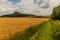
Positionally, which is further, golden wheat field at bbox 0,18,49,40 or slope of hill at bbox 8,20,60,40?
golden wheat field at bbox 0,18,49,40

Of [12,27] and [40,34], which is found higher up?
[40,34]

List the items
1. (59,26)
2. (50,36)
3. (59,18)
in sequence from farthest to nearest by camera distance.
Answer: (59,18) < (59,26) < (50,36)

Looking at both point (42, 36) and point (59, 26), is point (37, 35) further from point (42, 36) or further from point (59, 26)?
point (59, 26)

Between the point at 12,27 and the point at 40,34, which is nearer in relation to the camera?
the point at 40,34

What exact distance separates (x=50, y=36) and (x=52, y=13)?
15955 mm

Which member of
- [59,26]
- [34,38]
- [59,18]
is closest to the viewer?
[34,38]

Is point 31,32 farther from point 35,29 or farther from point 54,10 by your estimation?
point 54,10

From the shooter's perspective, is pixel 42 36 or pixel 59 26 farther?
pixel 59 26

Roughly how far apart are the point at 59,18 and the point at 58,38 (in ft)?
44.9

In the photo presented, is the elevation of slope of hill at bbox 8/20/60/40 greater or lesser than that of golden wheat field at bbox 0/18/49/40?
greater

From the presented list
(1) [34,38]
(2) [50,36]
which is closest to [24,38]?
(1) [34,38]

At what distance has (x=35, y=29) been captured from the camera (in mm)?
33500

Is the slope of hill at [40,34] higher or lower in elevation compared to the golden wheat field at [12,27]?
higher

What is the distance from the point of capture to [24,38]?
2872cm
